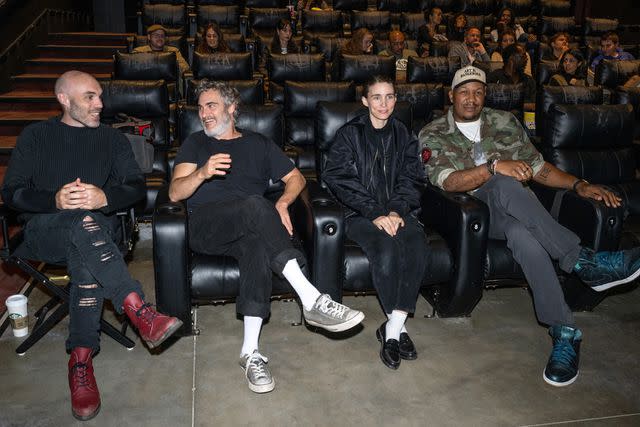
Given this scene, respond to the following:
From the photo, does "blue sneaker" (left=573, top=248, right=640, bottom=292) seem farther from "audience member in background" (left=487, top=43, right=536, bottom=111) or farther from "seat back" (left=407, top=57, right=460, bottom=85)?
"audience member in background" (left=487, top=43, right=536, bottom=111)

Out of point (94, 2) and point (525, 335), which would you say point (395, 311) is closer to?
point (525, 335)

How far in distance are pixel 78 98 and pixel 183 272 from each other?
0.83 metres

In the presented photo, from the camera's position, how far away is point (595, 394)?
6.96ft

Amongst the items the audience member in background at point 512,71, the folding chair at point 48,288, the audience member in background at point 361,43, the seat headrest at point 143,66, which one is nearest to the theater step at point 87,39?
the audience member in background at point 361,43

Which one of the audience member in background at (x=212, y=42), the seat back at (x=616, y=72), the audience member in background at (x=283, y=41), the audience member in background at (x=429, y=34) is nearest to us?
the seat back at (x=616, y=72)

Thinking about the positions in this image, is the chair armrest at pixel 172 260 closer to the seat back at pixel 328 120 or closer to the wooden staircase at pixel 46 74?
the seat back at pixel 328 120

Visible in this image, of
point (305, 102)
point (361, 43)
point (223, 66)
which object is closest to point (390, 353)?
point (305, 102)

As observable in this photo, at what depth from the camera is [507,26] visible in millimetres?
7484

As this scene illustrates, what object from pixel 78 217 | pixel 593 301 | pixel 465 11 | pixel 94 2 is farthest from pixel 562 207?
pixel 94 2

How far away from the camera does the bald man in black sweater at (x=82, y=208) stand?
2014 mm

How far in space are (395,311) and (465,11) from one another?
7122 mm

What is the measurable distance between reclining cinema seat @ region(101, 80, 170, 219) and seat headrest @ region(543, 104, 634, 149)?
2.23 m

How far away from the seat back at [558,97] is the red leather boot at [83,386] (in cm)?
273

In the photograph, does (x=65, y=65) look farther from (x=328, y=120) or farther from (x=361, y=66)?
(x=328, y=120)
